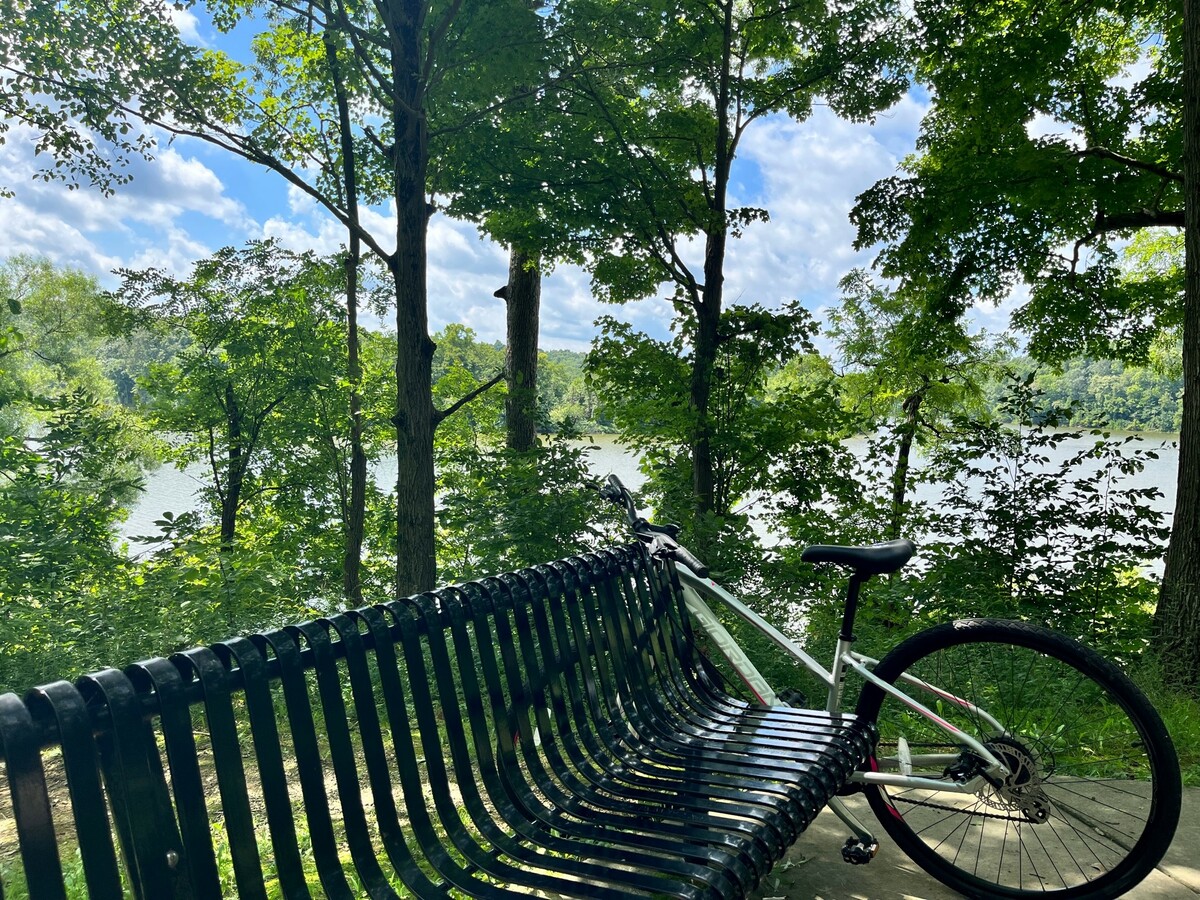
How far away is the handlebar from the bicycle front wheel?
0.67 m

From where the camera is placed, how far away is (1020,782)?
2.36 metres

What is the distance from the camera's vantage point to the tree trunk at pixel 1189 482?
5133 mm

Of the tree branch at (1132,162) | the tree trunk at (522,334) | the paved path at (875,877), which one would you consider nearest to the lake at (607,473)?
the tree trunk at (522,334)

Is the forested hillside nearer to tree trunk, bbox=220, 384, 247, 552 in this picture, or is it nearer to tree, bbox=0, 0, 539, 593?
tree, bbox=0, 0, 539, 593

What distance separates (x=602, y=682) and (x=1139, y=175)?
9.55 meters

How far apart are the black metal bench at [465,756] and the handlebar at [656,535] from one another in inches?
3.5

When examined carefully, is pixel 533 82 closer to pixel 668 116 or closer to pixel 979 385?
pixel 668 116

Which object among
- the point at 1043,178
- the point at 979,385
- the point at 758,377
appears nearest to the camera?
the point at 1043,178

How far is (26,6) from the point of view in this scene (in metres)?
6.73

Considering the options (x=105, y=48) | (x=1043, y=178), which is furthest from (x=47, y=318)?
(x=1043, y=178)

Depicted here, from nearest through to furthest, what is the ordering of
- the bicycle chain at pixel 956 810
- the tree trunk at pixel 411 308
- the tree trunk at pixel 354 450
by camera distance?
the bicycle chain at pixel 956 810 → the tree trunk at pixel 411 308 → the tree trunk at pixel 354 450

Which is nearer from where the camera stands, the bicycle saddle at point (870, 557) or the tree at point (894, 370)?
the bicycle saddle at point (870, 557)

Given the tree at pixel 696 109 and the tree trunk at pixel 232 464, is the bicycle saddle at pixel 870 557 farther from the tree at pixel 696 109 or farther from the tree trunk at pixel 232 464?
the tree trunk at pixel 232 464

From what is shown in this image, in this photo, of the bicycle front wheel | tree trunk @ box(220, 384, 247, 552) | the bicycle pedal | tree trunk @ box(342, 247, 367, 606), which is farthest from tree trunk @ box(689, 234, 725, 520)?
tree trunk @ box(220, 384, 247, 552)
